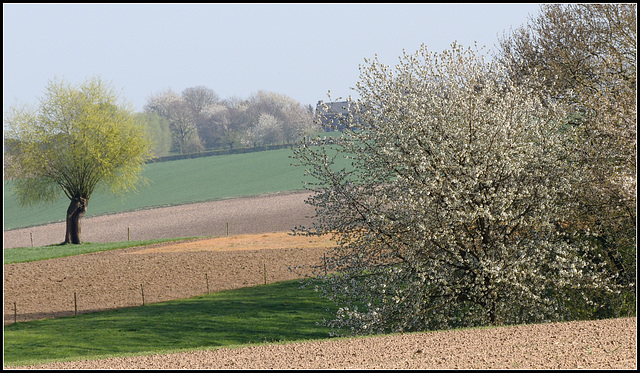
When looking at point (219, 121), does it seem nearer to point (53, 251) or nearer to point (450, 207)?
point (53, 251)

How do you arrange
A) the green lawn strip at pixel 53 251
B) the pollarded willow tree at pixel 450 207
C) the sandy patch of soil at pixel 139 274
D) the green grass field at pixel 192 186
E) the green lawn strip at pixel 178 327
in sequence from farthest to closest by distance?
1. the green grass field at pixel 192 186
2. the green lawn strip at pixel 53 251
3. the sandy patch of soil at pixel 139 274
4. the green lawn strip at pixel 178 327
5. the pollarded willow tree at pixel 450 207

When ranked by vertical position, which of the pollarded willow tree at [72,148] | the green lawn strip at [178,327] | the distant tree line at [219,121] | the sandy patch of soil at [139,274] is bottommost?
the green lawn strip at [178,327]

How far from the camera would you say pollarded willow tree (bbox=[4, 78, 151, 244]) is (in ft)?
146

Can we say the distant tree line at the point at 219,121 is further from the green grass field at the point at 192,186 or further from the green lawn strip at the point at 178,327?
the green lawn strip at the point at 178,327

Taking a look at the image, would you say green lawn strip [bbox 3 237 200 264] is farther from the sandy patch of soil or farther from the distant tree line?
the distant tree line

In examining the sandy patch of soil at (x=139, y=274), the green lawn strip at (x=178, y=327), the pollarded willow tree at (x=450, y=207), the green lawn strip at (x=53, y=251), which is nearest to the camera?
the pollarded willow tree at (x=450, y=207)

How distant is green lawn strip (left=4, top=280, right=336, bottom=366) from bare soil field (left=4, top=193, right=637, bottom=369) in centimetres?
181

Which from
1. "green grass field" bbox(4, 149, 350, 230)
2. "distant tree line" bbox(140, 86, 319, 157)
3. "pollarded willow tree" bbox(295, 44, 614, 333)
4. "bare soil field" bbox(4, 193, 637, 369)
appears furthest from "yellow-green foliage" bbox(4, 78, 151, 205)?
"distant tree line" bbox(140, 86, 319, 157)

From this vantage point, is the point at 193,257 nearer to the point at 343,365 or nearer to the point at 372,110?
the point at 372,110

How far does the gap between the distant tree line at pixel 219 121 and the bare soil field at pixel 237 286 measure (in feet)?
164

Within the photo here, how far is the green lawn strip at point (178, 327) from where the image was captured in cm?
1780

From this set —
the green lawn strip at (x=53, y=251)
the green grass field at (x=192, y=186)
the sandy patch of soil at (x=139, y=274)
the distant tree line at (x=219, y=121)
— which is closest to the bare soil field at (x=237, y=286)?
the sandy patch of soil at (x=139, y=274)

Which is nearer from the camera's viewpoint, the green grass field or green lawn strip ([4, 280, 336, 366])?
green lawn strip ([4, 280, 336, 366])

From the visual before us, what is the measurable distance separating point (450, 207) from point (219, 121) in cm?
12084
